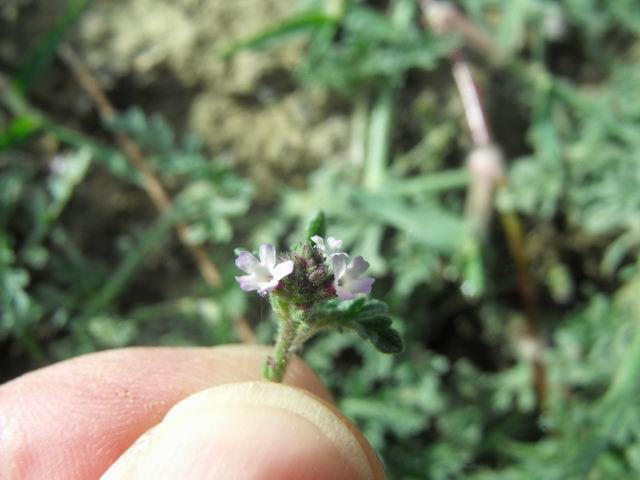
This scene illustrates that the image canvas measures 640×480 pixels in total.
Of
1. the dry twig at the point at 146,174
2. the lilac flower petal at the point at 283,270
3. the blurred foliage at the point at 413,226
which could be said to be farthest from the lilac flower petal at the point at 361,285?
the dry twig at the point at 146,174

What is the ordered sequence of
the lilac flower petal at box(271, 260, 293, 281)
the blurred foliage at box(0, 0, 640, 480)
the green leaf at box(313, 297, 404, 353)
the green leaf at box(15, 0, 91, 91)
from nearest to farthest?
the lilac flower petal at box(271, 260, 293, 281) → the green leaf at box(313, 297, 404, 353) → the blurred foliage at box(0, 0, 640, 480) → the green leaf at box(15, 0, 91, 91)

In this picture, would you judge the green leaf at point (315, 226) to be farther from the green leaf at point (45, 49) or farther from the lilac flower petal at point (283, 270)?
the green leaf at point (45, 49)

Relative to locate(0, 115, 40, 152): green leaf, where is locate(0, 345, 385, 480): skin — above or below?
below

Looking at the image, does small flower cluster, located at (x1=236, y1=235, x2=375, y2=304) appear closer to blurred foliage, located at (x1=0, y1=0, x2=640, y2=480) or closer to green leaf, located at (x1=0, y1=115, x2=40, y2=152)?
blurred foliage, located at (x1=0, y1=0, x2=640, y2=480)

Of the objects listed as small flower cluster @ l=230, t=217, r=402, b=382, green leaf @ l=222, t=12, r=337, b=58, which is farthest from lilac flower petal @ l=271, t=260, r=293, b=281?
green leaf @ l=222, t=12, r=337, b=58

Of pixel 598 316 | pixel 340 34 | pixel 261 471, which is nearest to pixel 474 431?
pixel 598 316

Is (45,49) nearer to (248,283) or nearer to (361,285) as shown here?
(248,283)

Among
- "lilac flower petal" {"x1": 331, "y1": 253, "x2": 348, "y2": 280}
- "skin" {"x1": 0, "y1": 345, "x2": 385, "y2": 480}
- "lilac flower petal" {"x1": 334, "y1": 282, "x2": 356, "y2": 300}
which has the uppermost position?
"lilac flower petal" {"x1": 331, "y1": 253, "x2": 348, "y2": 280}

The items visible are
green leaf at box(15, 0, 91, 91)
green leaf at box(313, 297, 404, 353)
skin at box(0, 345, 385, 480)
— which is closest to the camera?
green leaf at box(313, 297, 404, 353)
